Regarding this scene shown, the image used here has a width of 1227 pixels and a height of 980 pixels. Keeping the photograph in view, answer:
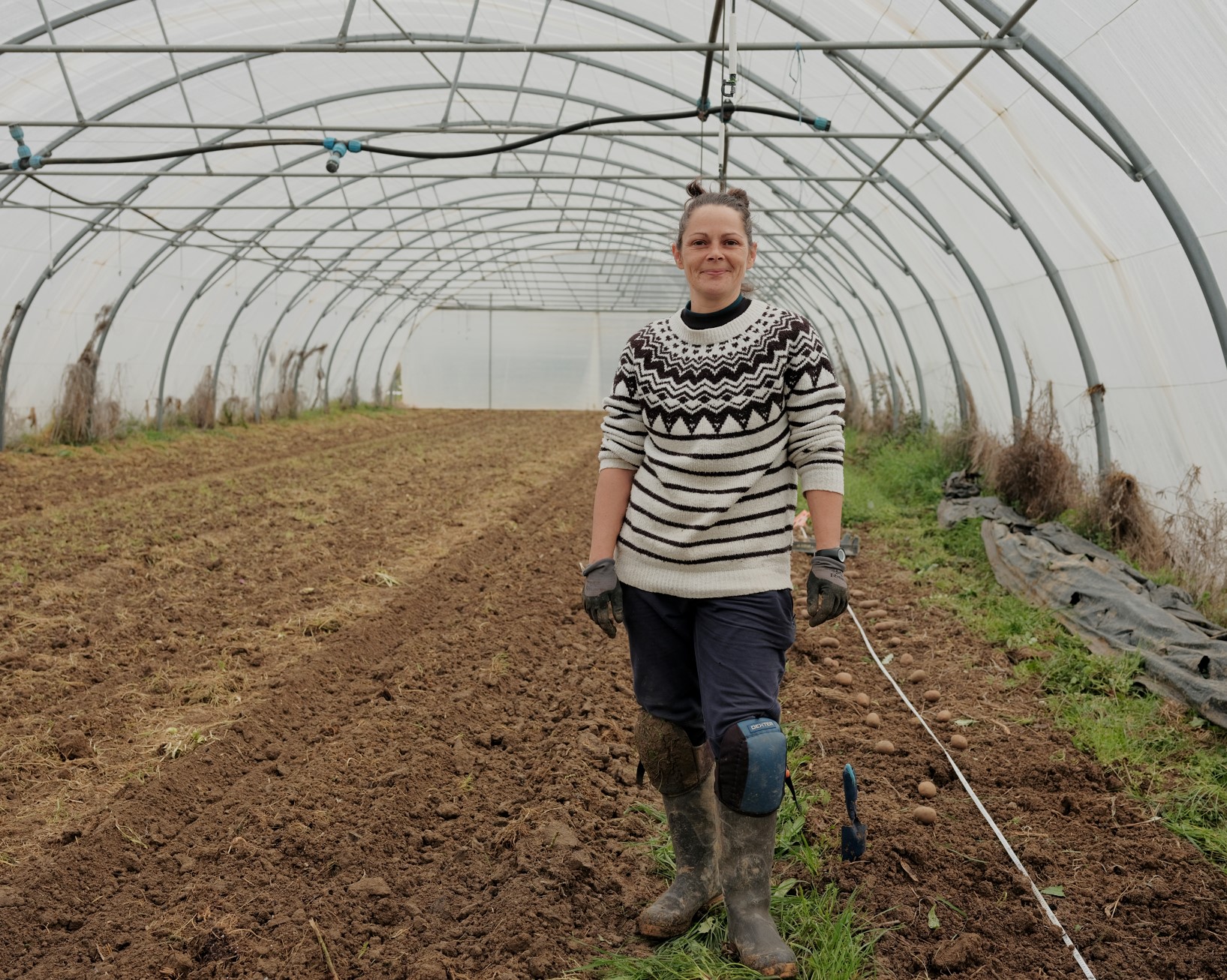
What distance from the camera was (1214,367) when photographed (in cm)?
586

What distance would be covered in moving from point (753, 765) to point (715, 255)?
1.12 m

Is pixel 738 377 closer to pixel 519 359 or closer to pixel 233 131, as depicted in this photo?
pixel 233 131

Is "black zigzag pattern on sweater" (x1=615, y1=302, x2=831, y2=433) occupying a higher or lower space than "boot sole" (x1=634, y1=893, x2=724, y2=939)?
higher

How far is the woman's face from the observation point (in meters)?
2.41

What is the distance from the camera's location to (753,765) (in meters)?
2.25

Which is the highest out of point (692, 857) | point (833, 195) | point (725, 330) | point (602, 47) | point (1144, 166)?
point (833, 195)

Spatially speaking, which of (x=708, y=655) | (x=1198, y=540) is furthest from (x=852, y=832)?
(x=1198, y=540)

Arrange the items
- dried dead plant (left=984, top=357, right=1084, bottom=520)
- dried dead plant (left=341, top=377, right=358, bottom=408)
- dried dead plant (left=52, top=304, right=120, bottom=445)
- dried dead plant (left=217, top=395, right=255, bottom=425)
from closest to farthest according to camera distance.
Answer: dried dead plant (left=984, top=357, right=1084, bottom=520) < dried dead plant (left=52, top=304, right=120, bottom=445) < dried dead plant (left=217, top=395, right=255, bottom=425) < dried dead plant (left=341, top=377, right=358, bottom=408)

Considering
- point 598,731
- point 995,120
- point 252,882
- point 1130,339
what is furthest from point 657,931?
point 995,120

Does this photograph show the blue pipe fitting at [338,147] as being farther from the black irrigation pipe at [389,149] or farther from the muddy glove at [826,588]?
the muddy glove at [826,588]

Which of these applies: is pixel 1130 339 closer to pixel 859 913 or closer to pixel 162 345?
pixel 859 913

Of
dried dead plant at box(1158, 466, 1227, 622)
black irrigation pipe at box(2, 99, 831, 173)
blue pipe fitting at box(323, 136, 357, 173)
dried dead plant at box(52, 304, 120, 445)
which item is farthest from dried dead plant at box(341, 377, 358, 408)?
dried dead plant at box(1158, 466, 1227, 622)

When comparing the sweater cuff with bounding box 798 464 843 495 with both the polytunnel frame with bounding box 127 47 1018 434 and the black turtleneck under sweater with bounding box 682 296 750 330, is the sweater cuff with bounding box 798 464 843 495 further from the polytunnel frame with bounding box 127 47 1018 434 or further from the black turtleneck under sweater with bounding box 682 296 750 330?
the polytunnel frame with bounding box 127 47 1018 434

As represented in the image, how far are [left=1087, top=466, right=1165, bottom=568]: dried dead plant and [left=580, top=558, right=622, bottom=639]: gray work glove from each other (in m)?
5.08
